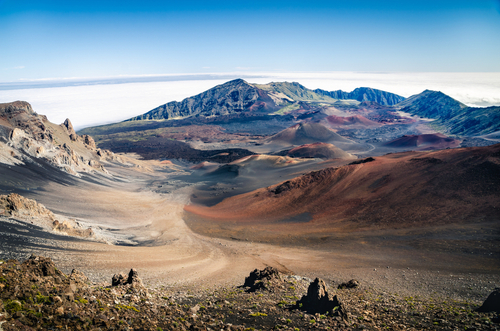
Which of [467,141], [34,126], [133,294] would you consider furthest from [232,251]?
[467,141]

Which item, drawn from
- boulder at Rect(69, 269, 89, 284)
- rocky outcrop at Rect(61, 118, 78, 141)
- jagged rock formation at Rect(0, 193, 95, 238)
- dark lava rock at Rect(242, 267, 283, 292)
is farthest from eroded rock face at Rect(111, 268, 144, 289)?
rocky outcrop at Rect(61, 118, 78, 141)

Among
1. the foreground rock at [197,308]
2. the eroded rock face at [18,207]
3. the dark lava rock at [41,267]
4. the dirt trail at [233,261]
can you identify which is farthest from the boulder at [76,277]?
the eroded rock face at [18,207]

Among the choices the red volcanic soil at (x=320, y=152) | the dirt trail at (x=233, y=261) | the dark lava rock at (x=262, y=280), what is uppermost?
the red volcanic soil at (x=320, y=152)

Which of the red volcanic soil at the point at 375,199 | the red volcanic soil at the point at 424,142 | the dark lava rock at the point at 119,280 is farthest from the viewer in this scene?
the red volcanic soil at the point at 424,142

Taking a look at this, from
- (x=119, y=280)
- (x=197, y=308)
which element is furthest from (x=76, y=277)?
(x=197, y=308)

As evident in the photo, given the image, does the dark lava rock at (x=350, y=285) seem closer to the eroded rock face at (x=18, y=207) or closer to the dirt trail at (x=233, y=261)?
the dirt trail at (x=233, y=261)

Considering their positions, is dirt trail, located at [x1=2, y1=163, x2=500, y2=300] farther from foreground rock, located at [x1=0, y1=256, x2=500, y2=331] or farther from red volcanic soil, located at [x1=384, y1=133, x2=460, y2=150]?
red volcanic soil, located at [x1=384, y1=133, x2=460, y2=150]
